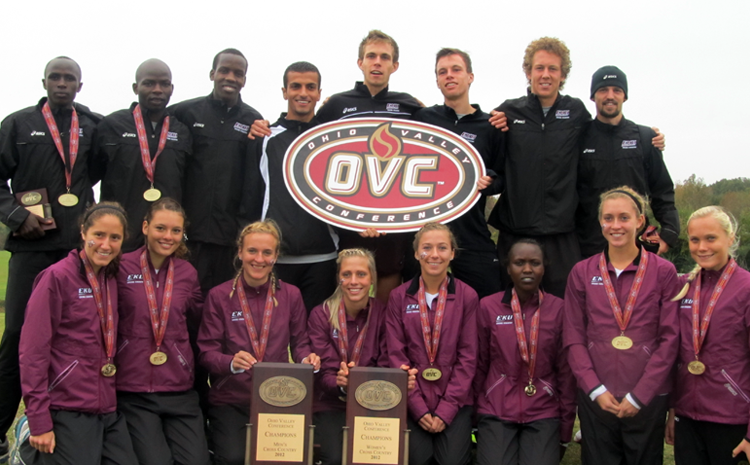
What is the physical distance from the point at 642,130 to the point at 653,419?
2959 millimetres

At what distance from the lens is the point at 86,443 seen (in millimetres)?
4691

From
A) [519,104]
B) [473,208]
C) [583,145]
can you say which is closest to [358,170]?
[473,208]

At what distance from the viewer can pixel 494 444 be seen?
16.9 feet

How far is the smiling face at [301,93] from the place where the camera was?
254 inches

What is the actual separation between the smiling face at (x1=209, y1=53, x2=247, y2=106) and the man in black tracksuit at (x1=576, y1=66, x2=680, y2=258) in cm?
363

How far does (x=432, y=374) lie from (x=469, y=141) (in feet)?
7.82

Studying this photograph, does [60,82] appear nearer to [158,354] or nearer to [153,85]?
[153,85]

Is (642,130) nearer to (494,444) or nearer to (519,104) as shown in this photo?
(519,104)

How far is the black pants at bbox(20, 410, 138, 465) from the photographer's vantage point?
4.64 meters

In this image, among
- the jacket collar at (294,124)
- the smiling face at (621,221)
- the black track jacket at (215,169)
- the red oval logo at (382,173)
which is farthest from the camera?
the jacket collar at (294,124)

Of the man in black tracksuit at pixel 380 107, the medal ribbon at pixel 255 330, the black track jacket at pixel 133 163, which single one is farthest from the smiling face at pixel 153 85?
the medal ribbon at pixel 255 330

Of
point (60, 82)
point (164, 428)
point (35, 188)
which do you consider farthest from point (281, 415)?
point (60, 82)

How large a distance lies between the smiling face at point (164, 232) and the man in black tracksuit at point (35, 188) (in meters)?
1.04

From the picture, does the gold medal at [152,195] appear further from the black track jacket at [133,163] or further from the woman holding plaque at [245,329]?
the woman holding plaque at [245,329]
